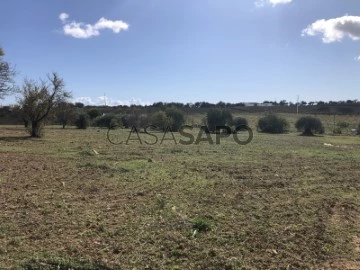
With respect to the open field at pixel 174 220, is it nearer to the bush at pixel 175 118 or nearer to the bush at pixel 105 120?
the bush at pixel 175 118

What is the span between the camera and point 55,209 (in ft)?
23.8

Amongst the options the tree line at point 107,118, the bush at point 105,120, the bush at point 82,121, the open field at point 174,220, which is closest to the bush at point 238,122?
the tree line at point 107,118

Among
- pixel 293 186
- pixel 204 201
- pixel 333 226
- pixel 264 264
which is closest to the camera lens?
pixel 264 264

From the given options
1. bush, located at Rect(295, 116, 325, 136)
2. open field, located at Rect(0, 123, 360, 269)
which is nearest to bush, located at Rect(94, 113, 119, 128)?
bush, located at Rect(295, 116, 325, 136)

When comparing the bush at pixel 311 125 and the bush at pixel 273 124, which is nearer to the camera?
the bush at pixel 311 125

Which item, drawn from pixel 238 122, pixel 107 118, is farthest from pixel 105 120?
pixel 238 122

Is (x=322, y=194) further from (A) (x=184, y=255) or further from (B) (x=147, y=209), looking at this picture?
(A) (x=184, y=255)

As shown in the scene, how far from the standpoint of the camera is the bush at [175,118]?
164ft

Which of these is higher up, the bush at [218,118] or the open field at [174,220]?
the bush at [218,118]

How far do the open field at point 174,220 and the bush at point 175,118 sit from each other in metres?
37.3

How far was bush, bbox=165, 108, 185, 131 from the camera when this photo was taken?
50131 millimetres

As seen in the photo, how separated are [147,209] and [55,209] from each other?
5.50ft

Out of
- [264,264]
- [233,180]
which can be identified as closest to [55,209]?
[264,264]

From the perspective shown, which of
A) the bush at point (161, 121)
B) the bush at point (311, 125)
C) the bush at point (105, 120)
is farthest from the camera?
the bush at point (105, 120)
